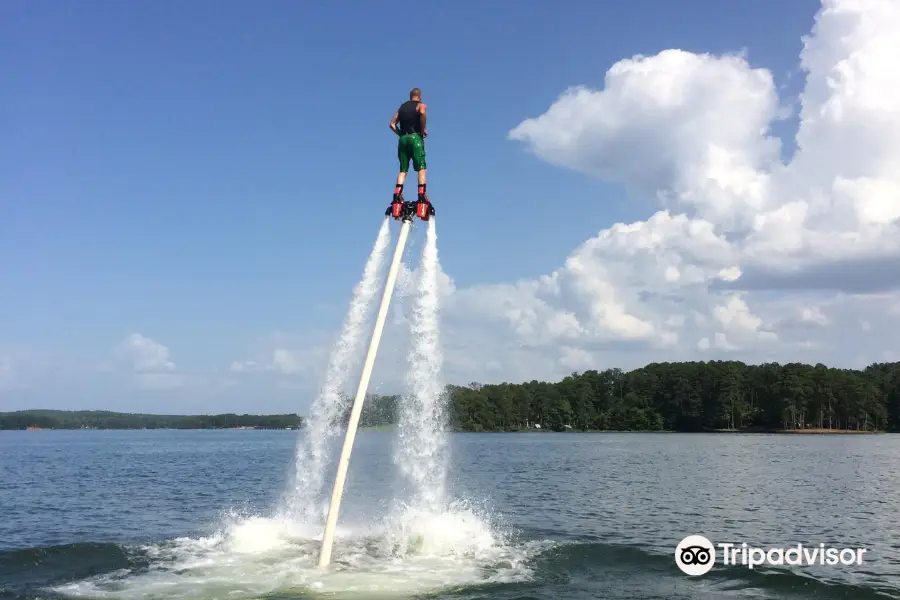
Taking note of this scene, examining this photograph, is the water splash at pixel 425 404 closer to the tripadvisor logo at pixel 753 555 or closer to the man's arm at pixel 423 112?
the man's arm at pixel 423 112

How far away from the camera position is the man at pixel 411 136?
17.2 meters

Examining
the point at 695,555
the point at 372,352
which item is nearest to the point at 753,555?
the point at 695,555

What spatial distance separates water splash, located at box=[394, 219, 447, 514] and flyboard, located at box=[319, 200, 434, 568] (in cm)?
145

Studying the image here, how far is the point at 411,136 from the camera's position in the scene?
17.3 meters

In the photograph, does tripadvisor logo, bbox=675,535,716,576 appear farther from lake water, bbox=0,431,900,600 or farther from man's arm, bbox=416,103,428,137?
man's arm, bbox=416,103,428,137

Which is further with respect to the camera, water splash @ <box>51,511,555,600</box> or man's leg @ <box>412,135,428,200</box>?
water splash @ <box>51,511,555,600</box>

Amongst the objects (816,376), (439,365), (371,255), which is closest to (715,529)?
(439,365)

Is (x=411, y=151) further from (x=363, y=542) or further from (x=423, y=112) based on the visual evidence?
(x=363, y=542)

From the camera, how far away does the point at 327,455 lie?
2284cm

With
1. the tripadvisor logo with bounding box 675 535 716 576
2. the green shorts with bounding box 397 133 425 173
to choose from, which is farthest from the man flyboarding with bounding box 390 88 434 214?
the tripadvisor logo with bounding box 675 535 716 576

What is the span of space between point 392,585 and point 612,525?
14.1m

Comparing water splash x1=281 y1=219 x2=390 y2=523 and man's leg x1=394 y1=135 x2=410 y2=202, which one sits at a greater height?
man's leg x1=394 y1=135 x2=410 y2=202

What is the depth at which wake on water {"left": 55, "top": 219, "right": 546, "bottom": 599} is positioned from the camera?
60.5ft

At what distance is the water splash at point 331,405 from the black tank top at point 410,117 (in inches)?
94.3
